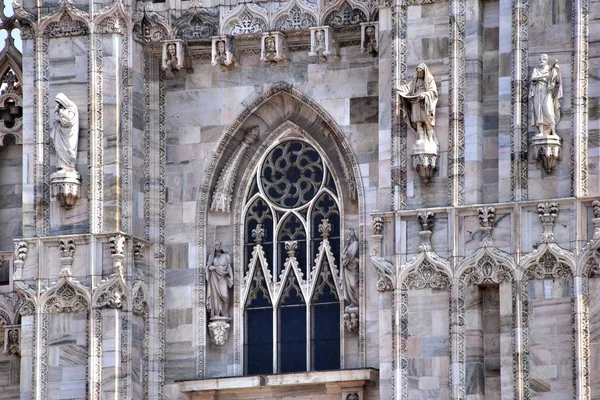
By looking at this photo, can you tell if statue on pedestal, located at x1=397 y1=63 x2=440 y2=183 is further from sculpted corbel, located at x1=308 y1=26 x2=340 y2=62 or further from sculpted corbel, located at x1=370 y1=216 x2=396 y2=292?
sculpted corbel, located at x1=308 y1=26 x2=340 y2=62

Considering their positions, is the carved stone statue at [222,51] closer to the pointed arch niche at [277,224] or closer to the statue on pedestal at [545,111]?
the pointed arch niche at [277,224]

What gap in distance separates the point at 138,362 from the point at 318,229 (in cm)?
282

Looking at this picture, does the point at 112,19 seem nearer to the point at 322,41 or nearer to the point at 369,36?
the point at 322,41

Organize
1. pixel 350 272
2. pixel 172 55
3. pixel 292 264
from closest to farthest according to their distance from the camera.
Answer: pixel 350 272
pixel 292 264
pixel 172 55

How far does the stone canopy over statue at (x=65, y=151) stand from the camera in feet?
111

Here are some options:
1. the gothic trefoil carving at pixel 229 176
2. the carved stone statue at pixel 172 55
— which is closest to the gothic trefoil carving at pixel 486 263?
the gothic trefoil carving at pixel 229 176

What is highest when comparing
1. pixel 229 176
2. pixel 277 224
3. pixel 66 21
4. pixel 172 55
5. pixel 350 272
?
pixel 66 21

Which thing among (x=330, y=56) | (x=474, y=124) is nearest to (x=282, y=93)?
(x=330, y=56)

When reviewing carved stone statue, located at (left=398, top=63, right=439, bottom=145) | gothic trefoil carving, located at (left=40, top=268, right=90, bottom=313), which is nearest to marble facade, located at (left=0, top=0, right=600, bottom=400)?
gothic trefoil carving, located at (left=40, top=268, right=90, bottom=313)

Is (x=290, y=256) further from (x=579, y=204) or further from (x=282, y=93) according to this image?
(x=579, y=204)

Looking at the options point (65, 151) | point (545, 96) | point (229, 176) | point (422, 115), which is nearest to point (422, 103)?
point (422, 115)

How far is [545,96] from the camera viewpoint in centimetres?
3184

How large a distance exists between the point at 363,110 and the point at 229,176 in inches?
76.7

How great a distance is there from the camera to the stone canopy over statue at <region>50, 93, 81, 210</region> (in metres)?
33.7
